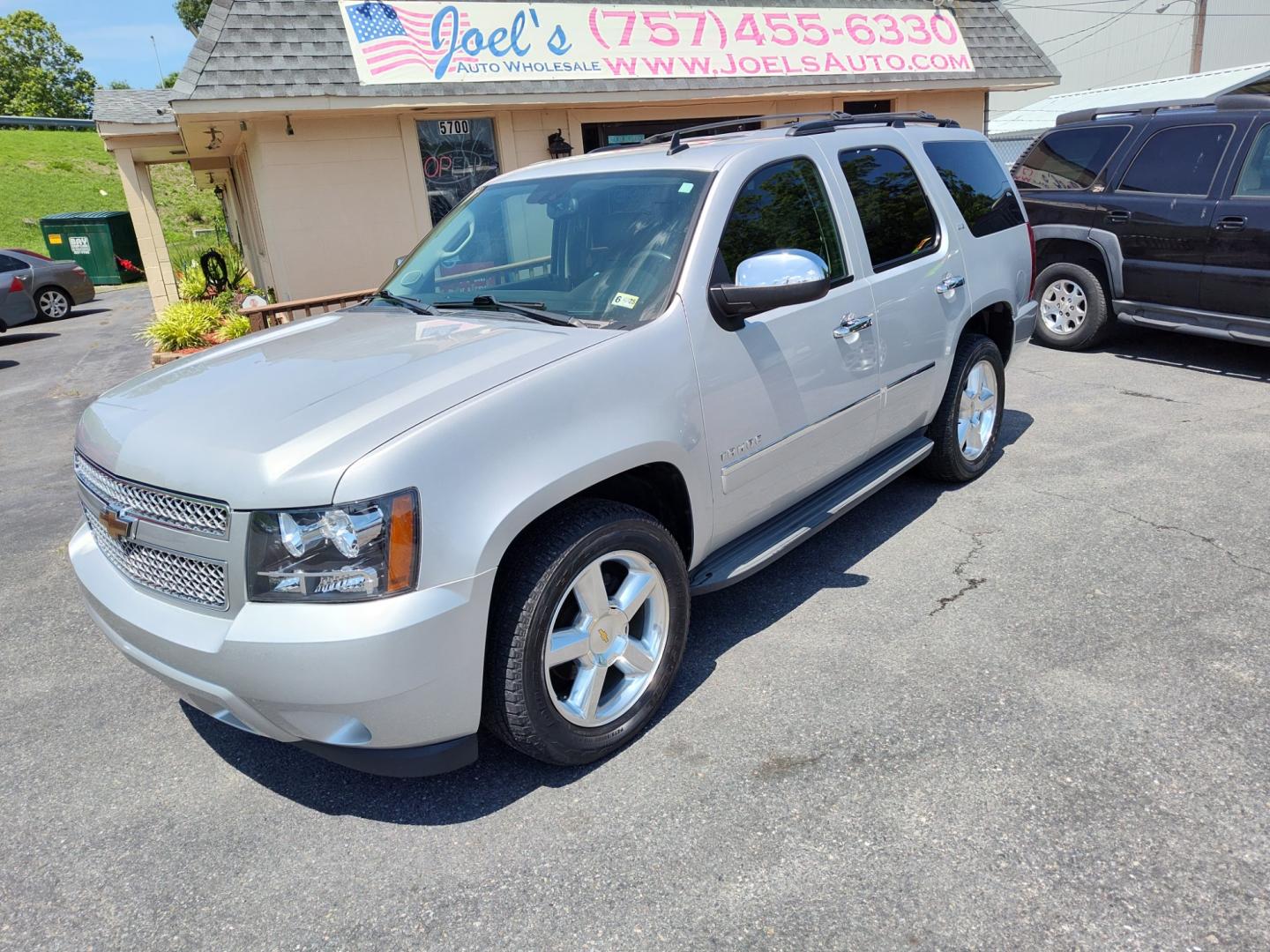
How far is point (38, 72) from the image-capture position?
85062 millimetres

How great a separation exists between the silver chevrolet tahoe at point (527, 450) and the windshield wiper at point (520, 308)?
0.6 inches

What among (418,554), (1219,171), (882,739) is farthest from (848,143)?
(1219,171)

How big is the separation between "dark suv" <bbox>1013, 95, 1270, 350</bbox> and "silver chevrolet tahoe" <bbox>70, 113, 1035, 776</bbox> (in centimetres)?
396

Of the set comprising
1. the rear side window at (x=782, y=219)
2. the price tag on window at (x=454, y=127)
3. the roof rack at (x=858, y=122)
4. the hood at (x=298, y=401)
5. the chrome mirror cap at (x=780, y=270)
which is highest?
the price tag on window at (x=454, y=127)

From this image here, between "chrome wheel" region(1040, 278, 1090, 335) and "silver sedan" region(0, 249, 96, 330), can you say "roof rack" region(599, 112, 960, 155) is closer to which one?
"chrome wheel" region(1040, 278, 1090, 335)

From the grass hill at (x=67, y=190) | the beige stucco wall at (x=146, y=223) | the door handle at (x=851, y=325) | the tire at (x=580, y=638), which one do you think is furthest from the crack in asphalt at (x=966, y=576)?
the grass hill at (x=67, y=190)

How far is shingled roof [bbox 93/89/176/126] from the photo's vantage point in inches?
516

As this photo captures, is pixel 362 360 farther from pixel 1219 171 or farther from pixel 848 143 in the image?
pixel 1219 171

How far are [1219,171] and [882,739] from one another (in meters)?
6.46

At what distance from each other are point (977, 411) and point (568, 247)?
2857 mm

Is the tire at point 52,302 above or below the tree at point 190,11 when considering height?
below

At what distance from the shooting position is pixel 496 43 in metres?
10.5

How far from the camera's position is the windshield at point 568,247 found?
3326 mm

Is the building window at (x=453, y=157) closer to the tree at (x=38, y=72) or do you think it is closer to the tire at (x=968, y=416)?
the tire at (x=968, y=416)
